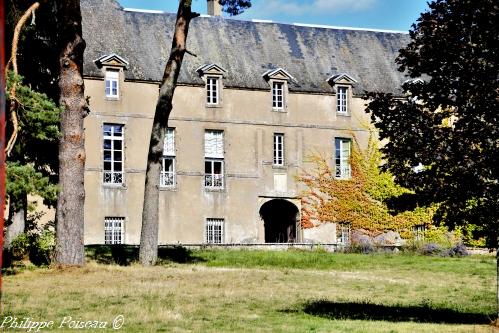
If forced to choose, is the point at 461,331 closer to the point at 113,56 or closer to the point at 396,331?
the point at 396,331

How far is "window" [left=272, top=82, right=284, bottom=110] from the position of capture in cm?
3903

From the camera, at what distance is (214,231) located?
1475 inches

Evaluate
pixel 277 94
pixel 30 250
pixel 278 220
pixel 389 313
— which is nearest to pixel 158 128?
pixel 30 250

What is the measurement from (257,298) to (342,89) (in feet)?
89.4

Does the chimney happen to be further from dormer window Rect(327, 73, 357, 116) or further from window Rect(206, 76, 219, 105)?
dormer window Rect(327, 73, 357, 116)

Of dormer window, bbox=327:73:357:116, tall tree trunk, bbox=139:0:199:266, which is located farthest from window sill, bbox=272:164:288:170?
tall tree trunk, bbox=139:0:199:266

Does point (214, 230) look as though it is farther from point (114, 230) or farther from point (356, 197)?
point (356, 197)

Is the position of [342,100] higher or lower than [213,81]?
lower

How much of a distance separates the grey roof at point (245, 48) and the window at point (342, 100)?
23.1 inches

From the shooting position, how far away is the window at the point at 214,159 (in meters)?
37.6

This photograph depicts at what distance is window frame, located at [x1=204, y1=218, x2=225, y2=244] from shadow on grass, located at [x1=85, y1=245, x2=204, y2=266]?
33.3ft

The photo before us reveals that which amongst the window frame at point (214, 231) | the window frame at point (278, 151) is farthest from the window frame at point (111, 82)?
the window frame at point (278, 151)

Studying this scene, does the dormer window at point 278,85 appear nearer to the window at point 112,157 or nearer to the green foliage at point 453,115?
the window at point 112,157

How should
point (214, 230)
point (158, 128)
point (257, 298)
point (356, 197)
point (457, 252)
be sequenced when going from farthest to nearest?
point (356, 197)
point (214, 230)
point (457, 252)
point (158, 128)
point (257, 298)
